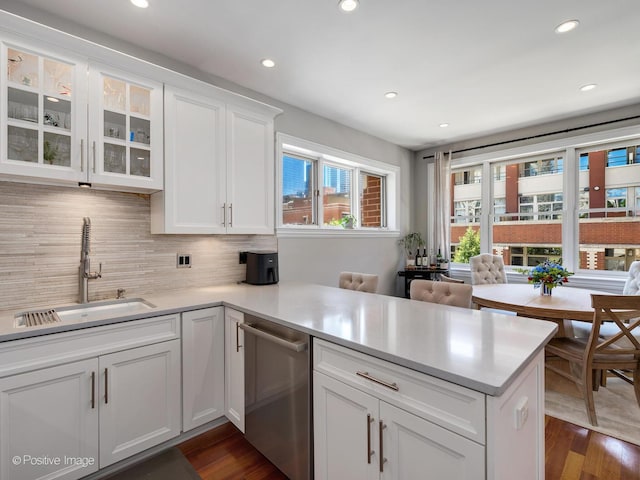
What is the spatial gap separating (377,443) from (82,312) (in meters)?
1.91

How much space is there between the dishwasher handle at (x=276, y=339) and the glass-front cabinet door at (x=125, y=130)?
1.13 metres

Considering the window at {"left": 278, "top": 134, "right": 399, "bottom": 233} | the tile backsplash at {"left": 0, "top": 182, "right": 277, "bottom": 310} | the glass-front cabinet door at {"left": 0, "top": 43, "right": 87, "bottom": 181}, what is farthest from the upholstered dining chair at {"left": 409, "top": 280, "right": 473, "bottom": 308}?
the glass-front cabinet door at {"left": 0, "top": 43, "right": 87, "bottom": 181}

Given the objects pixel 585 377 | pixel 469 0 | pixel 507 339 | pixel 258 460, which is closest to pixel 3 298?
pixel 258 460

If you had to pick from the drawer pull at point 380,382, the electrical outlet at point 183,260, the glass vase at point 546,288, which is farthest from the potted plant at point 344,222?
the drawer pull at point 380,382

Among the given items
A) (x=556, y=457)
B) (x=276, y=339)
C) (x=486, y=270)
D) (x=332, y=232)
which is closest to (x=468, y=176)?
(x=486, y=270)

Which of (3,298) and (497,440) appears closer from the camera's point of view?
(497,440)

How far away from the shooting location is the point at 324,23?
6.77 feet

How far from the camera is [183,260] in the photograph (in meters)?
2.54

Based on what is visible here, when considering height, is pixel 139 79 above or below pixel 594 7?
below

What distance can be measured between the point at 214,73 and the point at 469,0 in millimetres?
1952

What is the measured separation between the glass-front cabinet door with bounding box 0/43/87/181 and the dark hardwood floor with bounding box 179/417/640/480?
1.81 m

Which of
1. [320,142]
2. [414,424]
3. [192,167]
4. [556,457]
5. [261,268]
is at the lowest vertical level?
[556,457]

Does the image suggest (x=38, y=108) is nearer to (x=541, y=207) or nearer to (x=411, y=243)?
(x=411, y=243)

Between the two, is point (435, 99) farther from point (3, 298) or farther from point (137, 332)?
point (3, 298)
